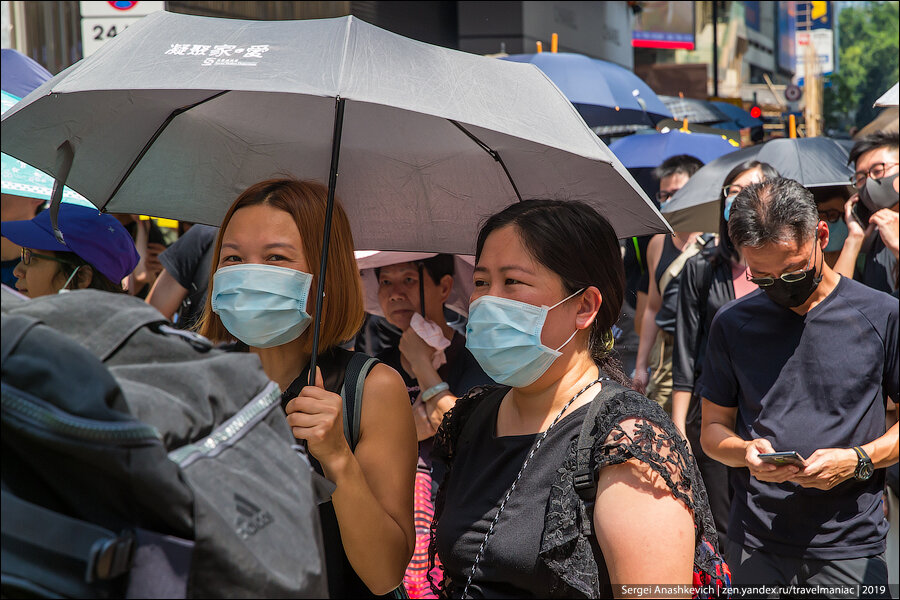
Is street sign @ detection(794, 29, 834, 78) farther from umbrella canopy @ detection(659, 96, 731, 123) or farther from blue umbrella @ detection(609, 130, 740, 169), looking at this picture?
blue umbrella @ detection(609, 130, 740, 169)

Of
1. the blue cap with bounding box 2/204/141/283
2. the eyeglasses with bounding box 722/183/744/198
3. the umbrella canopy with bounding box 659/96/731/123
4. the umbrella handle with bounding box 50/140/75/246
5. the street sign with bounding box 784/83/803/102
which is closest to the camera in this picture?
the umbrella handle with bounding box 50/140/75/246

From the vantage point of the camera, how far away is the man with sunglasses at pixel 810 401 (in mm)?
3658

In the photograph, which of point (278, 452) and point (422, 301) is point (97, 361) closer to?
point (278, 452)

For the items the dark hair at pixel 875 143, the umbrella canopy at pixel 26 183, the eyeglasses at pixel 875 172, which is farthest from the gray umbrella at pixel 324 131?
the dark hair at pixel 875 143

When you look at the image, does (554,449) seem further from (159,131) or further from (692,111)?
(692,111)

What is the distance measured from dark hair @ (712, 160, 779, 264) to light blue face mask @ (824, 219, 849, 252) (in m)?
0.46

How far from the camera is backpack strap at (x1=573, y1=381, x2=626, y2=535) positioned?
2.21m

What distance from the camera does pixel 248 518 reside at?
1242mm

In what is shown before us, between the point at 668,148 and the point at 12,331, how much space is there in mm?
8444

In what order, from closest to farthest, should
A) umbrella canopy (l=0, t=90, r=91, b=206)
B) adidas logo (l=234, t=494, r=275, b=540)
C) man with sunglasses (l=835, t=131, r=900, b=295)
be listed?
1. adidas logo (l=234, t=494, r=275, b=540)
2. umbrella canopy (l=0, t=90, r=91, b=206)
3. man with sunglasses (l=835, t=131, r=900, b=295)

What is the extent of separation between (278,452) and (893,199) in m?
4.40

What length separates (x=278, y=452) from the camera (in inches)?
53.9

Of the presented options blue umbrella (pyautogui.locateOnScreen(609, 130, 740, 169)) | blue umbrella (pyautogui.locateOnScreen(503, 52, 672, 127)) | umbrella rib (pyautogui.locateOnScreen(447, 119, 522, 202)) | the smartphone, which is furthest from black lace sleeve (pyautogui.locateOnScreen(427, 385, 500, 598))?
blue umbrella (pyautogui.locateOnScreen(609, 130, 740, 169))

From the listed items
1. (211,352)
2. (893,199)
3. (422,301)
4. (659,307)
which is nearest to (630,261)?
(659,307)
